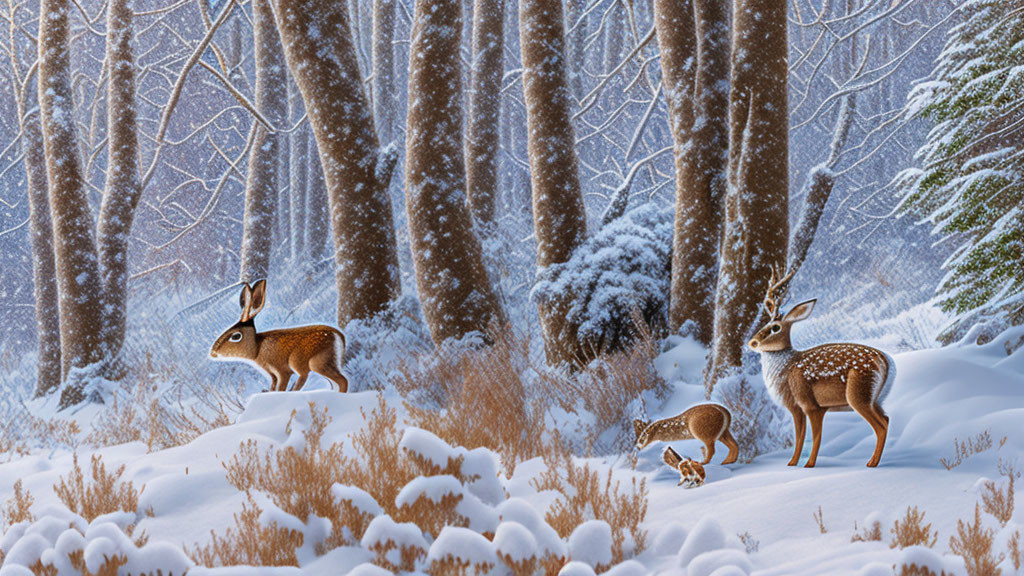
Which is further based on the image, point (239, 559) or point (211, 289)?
point (211, 289)

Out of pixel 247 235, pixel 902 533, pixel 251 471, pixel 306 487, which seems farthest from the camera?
pixel 247 235

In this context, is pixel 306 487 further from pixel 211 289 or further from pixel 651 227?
pixel 211 289

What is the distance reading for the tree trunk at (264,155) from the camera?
10883 mm

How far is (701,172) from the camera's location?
641 centimetres

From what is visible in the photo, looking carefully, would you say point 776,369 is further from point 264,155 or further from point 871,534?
point 264,155

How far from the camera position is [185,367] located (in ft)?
28.6

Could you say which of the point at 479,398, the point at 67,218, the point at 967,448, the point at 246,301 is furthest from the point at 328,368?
the point at 67,218

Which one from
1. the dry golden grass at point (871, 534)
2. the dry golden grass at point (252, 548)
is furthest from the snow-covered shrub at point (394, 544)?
the dry golden grass at point (871, 534)

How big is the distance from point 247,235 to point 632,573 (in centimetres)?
891

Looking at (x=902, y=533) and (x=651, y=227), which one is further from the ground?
(x=651, y=227)

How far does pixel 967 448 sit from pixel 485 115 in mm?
6976

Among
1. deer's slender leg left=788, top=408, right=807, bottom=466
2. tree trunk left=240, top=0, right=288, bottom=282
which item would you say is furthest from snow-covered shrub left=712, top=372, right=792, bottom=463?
tree trunk left=240, top=0, right=288, bottom=282

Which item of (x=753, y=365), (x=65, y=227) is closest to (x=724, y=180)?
(x=753, y=365)

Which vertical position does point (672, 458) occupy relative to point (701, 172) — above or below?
below
